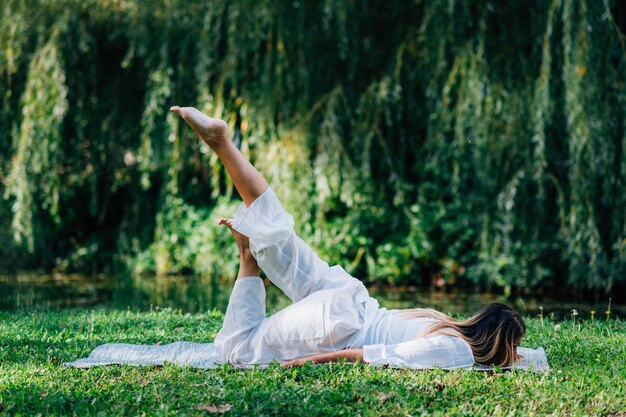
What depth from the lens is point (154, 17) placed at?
27.7 ft

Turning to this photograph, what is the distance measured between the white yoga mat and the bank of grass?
0.25 ft

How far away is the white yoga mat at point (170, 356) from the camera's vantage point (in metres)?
3.55

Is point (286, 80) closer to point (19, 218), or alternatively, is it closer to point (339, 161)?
point (339, 161)

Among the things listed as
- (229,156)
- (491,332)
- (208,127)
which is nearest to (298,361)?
(491,332)

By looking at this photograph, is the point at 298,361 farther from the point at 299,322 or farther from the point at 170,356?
the point at 170,356

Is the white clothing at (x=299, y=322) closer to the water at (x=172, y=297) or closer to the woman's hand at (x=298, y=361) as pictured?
the woman's hand at (x=298, y=361)

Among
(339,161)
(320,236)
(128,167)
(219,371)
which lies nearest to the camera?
(219,371)

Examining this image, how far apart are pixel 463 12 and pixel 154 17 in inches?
139

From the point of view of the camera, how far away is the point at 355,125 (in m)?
7.60

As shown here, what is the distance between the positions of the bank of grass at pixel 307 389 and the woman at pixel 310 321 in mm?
115

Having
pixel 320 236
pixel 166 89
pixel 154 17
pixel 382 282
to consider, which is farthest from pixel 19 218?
pixel 382 282

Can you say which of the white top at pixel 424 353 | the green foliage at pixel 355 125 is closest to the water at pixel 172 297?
the green foliage at pixel 355 125

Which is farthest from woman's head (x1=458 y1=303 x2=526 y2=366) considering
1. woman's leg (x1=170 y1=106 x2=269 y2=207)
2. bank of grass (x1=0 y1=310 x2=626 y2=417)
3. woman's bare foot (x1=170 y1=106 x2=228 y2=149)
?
woman's bare foot (x1=170 y1=106 x2=228 y2=149)

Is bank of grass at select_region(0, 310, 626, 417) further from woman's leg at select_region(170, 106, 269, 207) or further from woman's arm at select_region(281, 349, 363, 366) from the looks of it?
woman's leg at select_region(170, 106, 269, 207)
